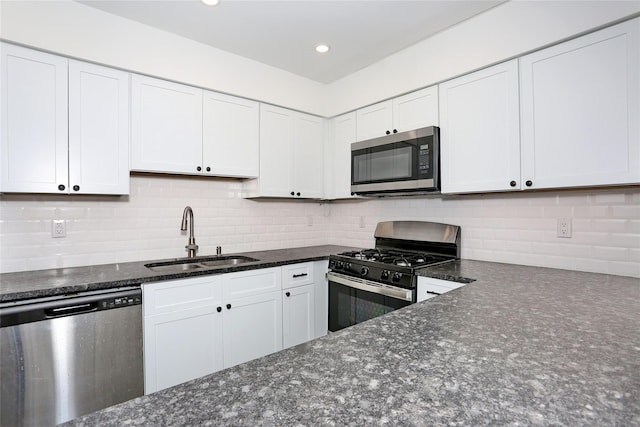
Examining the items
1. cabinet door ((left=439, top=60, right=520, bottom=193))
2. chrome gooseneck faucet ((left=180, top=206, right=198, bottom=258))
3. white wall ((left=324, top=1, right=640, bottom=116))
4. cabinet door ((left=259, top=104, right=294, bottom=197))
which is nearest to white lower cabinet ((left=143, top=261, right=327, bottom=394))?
chrome gooseneck faucet ((left=180, top=206, right=198, bottom=258))

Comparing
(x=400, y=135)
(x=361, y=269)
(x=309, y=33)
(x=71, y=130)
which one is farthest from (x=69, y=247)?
(x=400, y=135)

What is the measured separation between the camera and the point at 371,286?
2303mm

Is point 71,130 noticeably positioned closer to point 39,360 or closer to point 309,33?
point 39,360

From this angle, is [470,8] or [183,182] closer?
[470,8]

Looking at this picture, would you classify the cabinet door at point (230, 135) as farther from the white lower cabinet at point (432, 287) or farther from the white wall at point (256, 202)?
the white lower cabinet at point (432, 287)

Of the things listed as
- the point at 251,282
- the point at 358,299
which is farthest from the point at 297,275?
the point at 358,299

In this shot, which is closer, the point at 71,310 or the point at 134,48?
the point at 71,310

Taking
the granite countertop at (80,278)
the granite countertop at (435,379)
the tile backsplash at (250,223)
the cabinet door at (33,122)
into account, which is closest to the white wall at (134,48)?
the cabinet door at (33,122)

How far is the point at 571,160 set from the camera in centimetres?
177

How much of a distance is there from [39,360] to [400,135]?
2512 millimetres

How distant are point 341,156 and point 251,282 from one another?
1500mm

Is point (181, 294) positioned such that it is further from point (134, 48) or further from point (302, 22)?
point (302, 22)

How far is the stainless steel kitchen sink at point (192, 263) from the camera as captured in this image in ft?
7.82

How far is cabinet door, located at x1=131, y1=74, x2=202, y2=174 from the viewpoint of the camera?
86.9 inches
